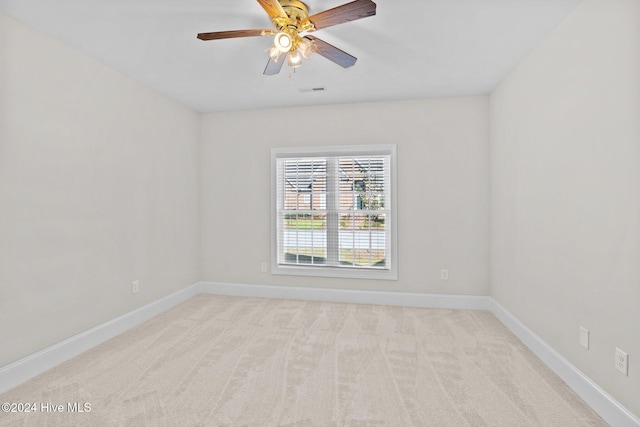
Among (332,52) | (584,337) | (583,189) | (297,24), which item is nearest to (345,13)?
(297,24)

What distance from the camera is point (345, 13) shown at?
1.80 m

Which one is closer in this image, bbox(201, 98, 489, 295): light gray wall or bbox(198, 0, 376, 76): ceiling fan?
bbox(198, 0, 376, 76): ceiling fan

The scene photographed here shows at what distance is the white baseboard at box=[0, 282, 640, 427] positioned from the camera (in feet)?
6.52

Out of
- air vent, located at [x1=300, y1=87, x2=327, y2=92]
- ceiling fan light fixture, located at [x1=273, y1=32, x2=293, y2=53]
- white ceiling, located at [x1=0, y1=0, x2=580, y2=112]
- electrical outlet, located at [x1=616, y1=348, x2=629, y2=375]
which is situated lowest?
electrical outlet, located at [x1=616, y1=348, x2=629, y2=375]

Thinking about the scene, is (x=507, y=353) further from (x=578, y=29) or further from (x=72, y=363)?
(x=72, y=363)

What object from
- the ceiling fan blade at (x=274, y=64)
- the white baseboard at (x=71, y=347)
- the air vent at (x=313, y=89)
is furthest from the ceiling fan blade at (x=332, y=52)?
the white baseboard at (x=71, y=347)

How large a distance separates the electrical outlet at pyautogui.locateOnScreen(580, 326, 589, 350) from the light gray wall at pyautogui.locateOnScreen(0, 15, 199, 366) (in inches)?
152

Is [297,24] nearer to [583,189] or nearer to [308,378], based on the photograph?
[583,189]

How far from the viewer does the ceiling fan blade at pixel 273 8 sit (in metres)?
1.75

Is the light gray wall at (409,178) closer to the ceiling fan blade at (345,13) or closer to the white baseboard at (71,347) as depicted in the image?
the white baseboard at (71,347)

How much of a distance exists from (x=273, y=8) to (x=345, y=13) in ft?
1.34

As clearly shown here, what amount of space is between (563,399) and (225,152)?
14.1 ft

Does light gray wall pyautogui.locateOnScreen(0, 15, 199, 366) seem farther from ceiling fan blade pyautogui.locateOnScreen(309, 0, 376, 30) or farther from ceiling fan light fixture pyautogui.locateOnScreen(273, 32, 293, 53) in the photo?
ceiling fan blade pyautogui.locateOnScreen(309, 0, 376, 30)

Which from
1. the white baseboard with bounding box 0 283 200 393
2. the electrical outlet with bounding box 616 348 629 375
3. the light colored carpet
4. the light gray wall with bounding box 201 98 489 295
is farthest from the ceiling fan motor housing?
the white baseboard with bounding box 0 283 200 393
